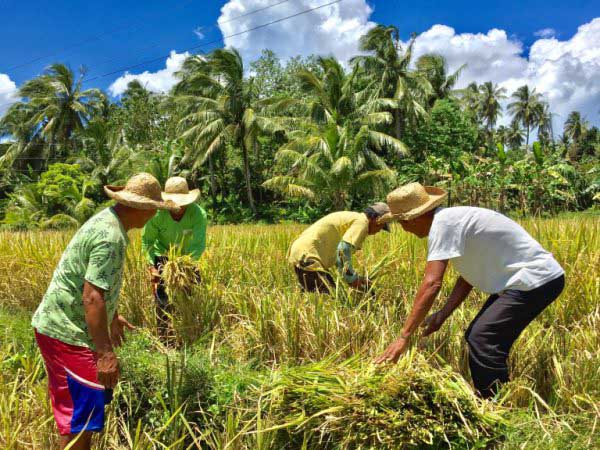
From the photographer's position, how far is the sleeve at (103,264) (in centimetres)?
195

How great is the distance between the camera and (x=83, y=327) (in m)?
2.07

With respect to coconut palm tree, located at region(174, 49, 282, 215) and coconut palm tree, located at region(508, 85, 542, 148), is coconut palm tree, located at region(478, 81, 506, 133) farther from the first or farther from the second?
coconut palm tree, located at region(174, 49, 282, 215)

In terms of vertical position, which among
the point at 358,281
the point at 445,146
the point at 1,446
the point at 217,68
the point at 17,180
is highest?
the point at 217,68

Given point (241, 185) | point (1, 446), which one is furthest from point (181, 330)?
point (241, 185)

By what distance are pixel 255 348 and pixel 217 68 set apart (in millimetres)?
20934

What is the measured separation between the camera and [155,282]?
3803 mm

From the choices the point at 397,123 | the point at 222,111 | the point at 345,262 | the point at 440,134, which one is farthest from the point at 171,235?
the point at 440,134

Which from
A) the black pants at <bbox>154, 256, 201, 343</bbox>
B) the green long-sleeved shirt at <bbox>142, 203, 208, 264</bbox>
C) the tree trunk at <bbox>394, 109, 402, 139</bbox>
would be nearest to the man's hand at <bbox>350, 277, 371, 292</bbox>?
the black pants at <bbox>154, 256, 201, 343</bbox>

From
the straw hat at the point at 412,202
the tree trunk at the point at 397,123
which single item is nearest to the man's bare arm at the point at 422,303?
the straw hat at the point at 412,202

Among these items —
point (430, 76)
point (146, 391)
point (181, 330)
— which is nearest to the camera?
point (146, 391)

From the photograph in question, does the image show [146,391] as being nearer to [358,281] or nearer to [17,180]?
[358,281]

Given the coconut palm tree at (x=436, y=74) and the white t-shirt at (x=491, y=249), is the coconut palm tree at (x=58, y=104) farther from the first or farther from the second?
the white t-shirt at (x=491, y=249)

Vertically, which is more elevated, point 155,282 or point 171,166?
point 171,166

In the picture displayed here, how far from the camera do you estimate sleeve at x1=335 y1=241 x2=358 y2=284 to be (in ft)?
10.5
